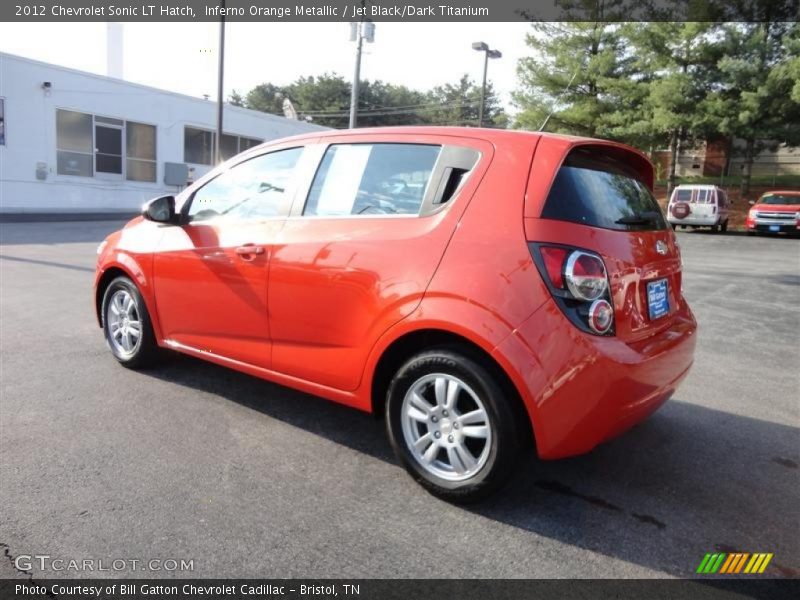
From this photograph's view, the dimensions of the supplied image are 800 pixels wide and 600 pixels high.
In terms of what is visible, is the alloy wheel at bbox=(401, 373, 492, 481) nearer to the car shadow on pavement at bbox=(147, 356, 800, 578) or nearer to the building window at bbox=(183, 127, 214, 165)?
the car shadow on pavement at bbox=(147, 356, 800, 578)

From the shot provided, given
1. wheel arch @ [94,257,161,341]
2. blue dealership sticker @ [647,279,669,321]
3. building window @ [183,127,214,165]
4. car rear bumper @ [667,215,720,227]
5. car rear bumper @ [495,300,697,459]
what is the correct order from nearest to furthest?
car rear bumper @ [495,300,697,459], blue dealership sticker @ [647,279,669,321], wheel arch @ [94,257,161,341], car rear bumper @ [667,215,720,227], building window @ [183,127,214,165]

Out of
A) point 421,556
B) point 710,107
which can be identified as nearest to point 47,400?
point 421,556

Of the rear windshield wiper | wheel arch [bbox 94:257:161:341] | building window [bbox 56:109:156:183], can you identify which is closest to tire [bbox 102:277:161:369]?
wheel arch [bbox 94:257:161:341]

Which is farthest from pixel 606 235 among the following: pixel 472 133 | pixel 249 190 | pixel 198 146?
pixel 198 146

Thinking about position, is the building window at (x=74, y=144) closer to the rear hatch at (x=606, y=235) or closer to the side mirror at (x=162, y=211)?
the side mirror at (x=162, y=211)

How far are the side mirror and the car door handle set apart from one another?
765mm

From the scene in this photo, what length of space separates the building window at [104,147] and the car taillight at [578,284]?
22009 mm

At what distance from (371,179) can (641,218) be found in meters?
1.41

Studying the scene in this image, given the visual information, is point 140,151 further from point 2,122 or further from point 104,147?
point 2,122

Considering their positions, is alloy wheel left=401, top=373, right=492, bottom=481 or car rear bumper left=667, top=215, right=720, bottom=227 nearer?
alloy wheel left=401, top=373, right=492, bottom=481

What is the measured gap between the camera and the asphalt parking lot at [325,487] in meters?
2.54

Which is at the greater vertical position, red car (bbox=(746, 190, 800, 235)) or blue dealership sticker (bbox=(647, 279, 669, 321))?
red car (bbox=(746, 190, 800, 235))

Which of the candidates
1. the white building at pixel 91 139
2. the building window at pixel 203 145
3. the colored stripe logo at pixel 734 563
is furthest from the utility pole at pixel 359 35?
the colored stripe logo at pixel 734 563

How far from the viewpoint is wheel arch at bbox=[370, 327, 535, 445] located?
2.80 m
